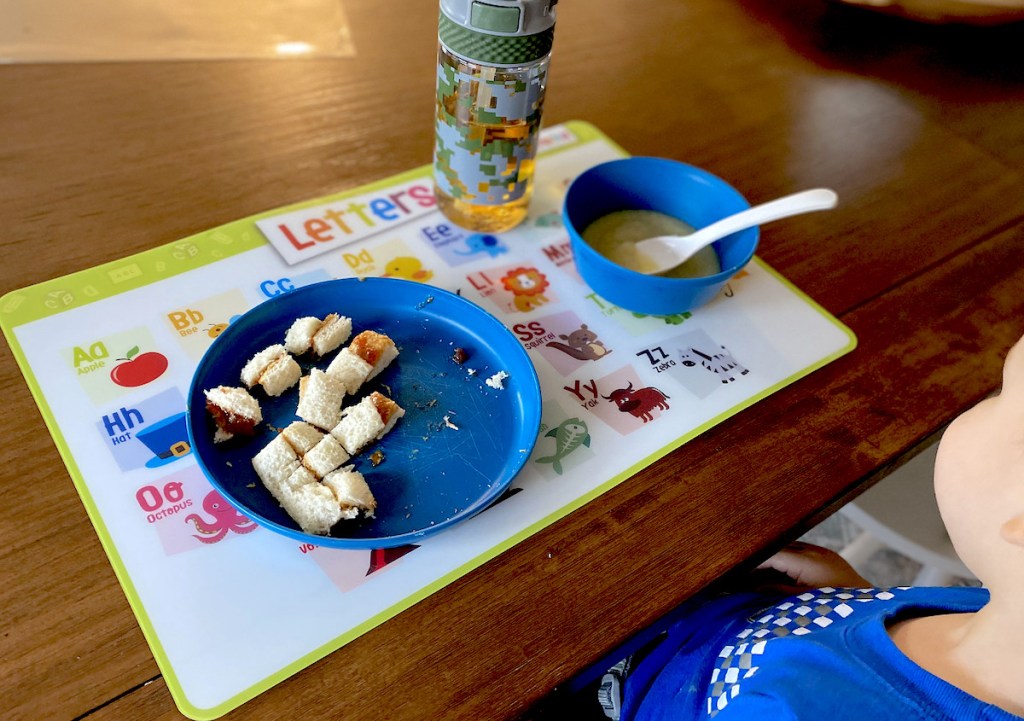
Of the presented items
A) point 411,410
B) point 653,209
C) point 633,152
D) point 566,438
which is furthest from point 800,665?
point 633,152

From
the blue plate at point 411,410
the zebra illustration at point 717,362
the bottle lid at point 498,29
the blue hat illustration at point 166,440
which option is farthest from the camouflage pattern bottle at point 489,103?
the blue hat illustration at point 166,440

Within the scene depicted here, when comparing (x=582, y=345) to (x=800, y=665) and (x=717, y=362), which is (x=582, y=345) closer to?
(x=717, y=362)

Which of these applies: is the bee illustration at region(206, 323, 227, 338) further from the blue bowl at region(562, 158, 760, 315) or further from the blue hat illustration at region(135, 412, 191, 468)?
the blue bowl at region(562, 158, 760, 315)

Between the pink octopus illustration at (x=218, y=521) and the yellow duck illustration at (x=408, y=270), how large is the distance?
0.97 feet

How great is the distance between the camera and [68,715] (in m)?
0.46

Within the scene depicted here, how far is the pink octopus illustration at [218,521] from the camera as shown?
1.82 feet

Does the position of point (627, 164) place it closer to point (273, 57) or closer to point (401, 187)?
point (401, 187)

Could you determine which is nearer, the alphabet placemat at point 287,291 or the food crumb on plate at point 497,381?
the alphabet placemat at point 287,291

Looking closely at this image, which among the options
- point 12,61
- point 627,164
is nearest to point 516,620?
point 627,164

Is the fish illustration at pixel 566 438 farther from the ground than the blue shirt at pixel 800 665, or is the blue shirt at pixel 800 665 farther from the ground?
the fish illustration at pixel 566 438

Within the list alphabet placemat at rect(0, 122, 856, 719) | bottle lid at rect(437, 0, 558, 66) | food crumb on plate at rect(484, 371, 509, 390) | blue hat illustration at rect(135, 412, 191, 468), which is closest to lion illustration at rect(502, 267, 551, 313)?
alphabet placemat at rect(0, 122, 856, 719)

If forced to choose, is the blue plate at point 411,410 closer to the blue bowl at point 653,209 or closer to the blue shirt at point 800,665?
the blue bowl at point 653,209

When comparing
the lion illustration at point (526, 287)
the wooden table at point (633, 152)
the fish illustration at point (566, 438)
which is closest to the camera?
the wooden table at point (633, 152)

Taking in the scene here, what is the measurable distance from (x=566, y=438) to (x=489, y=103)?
1.08 feet
